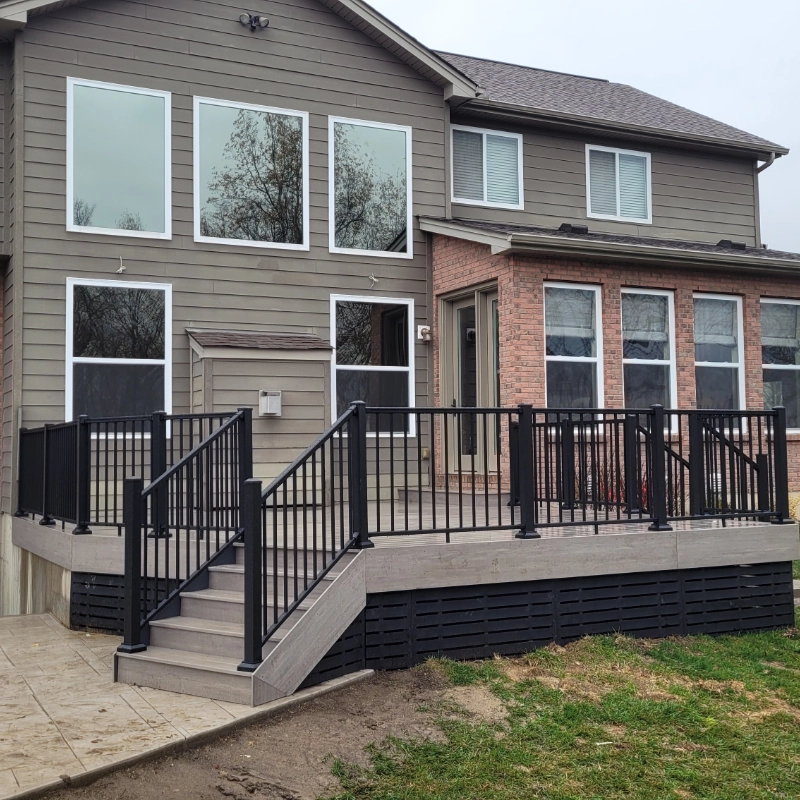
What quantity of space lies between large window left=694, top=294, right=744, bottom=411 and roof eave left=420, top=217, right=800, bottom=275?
0.52 m

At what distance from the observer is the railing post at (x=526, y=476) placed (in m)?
6.99

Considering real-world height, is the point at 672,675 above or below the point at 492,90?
below

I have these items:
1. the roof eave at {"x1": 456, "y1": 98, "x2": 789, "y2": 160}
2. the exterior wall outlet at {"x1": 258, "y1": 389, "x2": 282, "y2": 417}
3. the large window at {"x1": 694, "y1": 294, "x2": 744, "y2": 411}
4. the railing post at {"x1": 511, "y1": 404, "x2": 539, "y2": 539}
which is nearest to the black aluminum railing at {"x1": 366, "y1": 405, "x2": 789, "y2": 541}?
the railing post at {"x1": 511, "y1": 404, "x2": 539, "y2": 539}

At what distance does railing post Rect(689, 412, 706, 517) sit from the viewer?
25.9 ft

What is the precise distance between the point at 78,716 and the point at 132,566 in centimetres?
105

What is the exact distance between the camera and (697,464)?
7949mm

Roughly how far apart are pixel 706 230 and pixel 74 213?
9006 millimetres

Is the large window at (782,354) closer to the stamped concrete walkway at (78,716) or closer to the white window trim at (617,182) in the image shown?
the white window trim at (617,182)

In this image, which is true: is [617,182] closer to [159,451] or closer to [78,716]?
[159,451]

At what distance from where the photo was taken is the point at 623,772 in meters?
4.88

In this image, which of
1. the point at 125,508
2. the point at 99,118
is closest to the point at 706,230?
the point at 99,118

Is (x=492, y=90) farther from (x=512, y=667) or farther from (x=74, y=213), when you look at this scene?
(x=512, y=667)

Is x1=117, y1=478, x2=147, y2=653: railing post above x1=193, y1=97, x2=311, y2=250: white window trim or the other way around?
the other way around

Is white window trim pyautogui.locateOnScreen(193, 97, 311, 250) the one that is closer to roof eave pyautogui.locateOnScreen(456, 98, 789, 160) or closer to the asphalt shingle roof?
roof eave pyautogui.locateOnScreen(456, 98, 789, 160)
